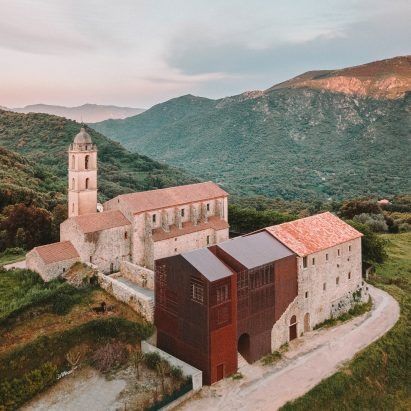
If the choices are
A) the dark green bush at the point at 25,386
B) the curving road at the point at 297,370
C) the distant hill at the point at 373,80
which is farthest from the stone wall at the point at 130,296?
the distant hill at the point at 373,80

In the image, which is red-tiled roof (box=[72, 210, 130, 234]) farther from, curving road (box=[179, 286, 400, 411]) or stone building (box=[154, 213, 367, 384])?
curving road (box=[179, 286, 400, 411])

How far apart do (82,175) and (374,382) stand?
2766 centimetres

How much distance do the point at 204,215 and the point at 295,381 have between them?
799 inches

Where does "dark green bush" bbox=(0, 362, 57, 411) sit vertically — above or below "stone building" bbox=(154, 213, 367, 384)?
below

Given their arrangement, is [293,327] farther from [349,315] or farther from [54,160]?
[54,160]

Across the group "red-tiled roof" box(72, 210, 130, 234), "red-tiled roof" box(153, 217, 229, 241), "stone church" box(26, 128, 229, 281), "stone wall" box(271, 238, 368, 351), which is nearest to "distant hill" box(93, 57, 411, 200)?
"red-tiled roof" box(153, 217, 229, 241)

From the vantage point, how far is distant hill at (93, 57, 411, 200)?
449ft

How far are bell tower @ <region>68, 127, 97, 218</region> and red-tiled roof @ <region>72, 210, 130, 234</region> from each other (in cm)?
304

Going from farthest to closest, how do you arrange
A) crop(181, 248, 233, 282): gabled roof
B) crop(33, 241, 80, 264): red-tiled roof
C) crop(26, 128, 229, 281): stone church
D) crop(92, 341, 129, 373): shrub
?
1. crop(26, 128, 229, 281): stone church
2. crop(33, 241, 80, 264): red-tiled roof
3. crop(92, 341, 129, 373): shrub
4. crop(181, 248, 233, 282): gabled roof

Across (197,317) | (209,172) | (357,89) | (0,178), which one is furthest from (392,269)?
(357,89)

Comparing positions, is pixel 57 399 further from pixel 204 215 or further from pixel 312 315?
pixel 204 215

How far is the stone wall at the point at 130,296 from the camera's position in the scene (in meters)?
31.2

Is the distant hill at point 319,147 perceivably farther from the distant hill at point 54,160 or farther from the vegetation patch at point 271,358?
Result: the vegetation patch at point 271,358

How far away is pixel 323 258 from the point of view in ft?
115
